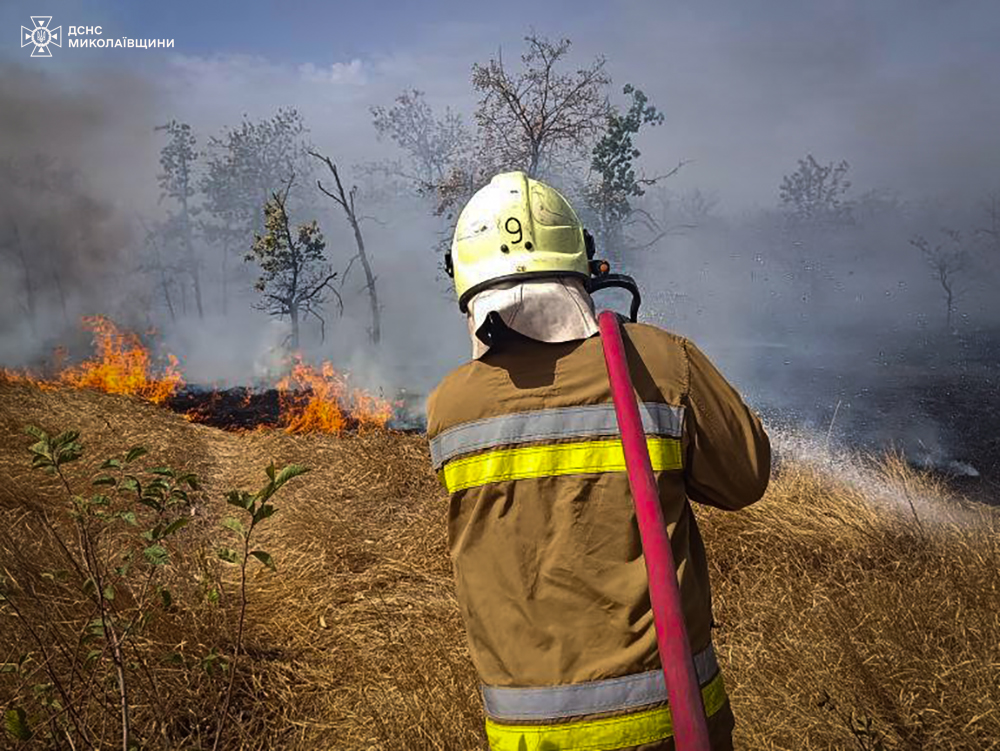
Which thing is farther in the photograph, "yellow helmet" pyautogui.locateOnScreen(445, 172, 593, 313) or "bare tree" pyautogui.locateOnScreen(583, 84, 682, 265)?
"bare tree" pyautogui.locateOnScreen(583, 84, 682, 265)

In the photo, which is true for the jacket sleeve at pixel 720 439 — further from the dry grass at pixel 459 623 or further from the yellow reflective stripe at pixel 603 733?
the dry grass at pixel 459 623

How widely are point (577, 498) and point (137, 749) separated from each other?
149 centimetres

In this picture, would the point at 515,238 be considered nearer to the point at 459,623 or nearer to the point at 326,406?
the point at 459,623

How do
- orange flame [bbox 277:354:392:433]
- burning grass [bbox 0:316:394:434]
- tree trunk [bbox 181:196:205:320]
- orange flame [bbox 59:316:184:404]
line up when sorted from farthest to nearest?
tree trunk [bbox 181:196:205:320]
orange flame [bbox 59:316:184:404]
burning grass [bbox 0:316:394:434]
orange flame [bbox 277:354:392:433]

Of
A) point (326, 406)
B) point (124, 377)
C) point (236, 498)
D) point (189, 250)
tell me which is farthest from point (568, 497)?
point (189, 250)

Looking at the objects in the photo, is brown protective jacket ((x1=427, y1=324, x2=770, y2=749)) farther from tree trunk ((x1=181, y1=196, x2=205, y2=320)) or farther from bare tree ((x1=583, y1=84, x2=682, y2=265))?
tree trunk ((x1=181, y1=196, x2=205, y2=320))

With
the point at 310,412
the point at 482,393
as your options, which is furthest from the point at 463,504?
the point at 310,412

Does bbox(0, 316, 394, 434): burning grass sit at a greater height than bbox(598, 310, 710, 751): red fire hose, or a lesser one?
lesser

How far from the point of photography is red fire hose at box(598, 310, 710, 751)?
3.84ft

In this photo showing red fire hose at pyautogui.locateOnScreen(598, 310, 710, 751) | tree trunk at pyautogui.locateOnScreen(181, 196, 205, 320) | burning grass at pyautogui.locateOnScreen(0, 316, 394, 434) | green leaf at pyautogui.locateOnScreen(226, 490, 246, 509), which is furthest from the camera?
tree trunk at pyautogui.locateOnScreen(181, 196, 205, 320)

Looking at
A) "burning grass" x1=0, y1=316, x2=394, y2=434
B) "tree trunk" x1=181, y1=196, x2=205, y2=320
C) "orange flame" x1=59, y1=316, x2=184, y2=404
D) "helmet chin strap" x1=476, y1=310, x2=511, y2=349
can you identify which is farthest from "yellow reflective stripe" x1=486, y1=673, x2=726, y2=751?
"tree trunk" x1=181, y1=196, x2=205, y2=320

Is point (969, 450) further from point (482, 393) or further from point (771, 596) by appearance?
point (482, 393)

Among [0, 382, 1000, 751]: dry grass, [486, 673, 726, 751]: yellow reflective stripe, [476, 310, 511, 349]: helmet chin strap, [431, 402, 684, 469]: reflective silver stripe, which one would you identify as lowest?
[0, 382, 1000, 751]: dry grass

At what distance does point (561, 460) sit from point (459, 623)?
3.15 metres
